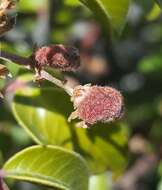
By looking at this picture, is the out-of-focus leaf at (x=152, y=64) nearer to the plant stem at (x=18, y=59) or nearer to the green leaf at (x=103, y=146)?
the green leaf at (x=103, y=146)

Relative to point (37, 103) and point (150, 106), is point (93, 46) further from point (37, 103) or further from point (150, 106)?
point (37, 103)

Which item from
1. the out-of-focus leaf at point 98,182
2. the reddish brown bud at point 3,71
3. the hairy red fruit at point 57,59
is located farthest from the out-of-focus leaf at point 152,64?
the reddish brown bud at point 3,71

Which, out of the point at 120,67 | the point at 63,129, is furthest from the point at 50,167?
the point at 120,67

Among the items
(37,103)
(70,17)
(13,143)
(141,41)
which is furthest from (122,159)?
(141,41)

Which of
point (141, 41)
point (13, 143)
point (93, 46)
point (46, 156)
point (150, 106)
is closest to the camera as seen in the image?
point (46, 156)

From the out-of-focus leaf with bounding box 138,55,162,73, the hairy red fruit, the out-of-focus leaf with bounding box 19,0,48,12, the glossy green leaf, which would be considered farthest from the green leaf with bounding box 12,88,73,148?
the out-of-focus leaf with bounding box 138,55,162,73
